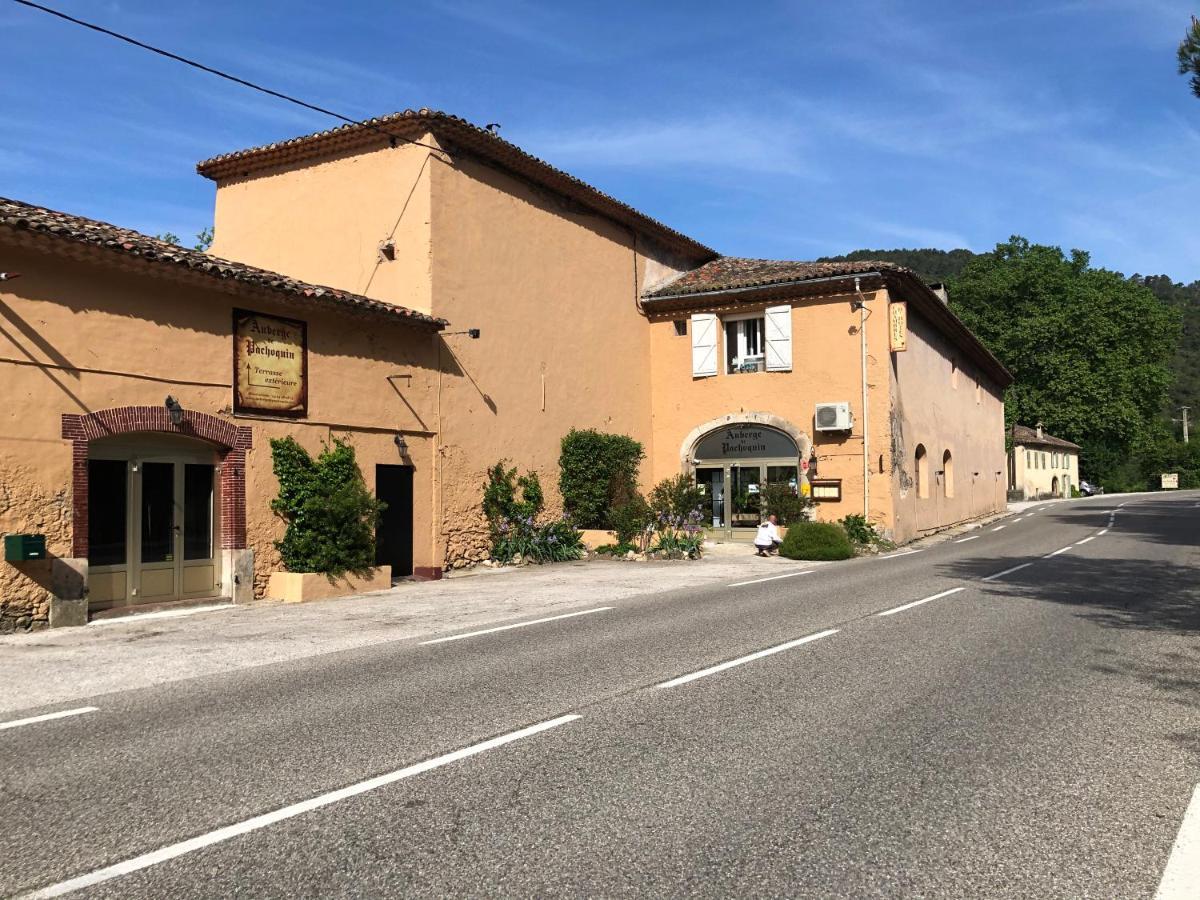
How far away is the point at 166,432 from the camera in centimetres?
1252

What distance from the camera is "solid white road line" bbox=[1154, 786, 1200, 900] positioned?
3.25 metres

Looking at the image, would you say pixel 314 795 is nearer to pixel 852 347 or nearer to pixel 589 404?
pixel 589 404

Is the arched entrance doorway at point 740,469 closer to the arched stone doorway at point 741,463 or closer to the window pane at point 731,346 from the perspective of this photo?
the arched stone doorway at point 741,463

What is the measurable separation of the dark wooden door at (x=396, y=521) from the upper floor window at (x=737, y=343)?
405 inches

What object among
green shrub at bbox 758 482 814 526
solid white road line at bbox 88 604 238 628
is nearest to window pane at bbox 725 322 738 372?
green shrub at bbox 758 482 814 526

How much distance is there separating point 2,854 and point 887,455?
20617mm

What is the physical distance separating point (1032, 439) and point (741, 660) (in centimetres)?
5678

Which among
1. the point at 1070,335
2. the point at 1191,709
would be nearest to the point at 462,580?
the point at 1191,709

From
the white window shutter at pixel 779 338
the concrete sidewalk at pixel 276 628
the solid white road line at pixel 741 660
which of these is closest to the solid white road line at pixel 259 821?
the solid white road line at pixel 741 660

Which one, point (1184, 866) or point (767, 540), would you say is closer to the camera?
point (1184, 866)

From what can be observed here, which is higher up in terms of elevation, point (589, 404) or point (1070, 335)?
point (1070, 335)

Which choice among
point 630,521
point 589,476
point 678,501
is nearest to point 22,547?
point 630,521

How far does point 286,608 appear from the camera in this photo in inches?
505

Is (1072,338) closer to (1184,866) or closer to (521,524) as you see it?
(521,524)
